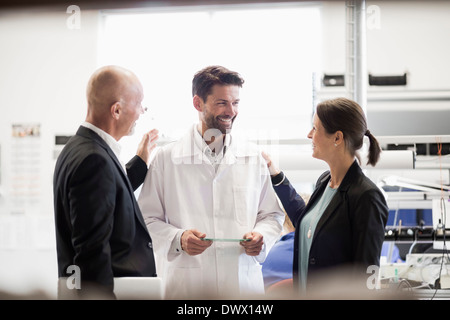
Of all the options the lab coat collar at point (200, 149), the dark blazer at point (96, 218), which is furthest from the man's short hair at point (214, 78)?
the dark blazer at point (96, 218)

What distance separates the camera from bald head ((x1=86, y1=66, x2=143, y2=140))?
1474 millimetres

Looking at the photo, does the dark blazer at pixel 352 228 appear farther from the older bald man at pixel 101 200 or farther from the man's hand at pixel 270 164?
the older bald man at pixel 101 200

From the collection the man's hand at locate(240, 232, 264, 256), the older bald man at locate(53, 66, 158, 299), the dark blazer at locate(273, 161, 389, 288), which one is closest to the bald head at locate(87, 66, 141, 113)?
the older bald man at locate(53, 66, 158, 299)

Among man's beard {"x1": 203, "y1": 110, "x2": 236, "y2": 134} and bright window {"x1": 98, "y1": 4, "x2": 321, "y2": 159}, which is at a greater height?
bright window {"x1": 98, "y1": 4, "x2": 321, "y2": 159}

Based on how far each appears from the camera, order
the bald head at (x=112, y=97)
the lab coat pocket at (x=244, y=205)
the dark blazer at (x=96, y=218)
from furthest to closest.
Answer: the lab coat pocket at (x=244, y=205) → the bald head at (x=112, y=97) → the dark blazer at (x=96, y=218)

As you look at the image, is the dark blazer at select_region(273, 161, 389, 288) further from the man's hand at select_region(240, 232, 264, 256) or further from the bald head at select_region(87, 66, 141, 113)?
the bald head at select_region(87, 66, 141, 113)

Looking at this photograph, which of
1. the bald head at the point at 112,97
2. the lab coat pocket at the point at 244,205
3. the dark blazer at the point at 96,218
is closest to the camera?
the dark blazer at the point at 96,218

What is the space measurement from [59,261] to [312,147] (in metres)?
0.78

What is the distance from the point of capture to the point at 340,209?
1.46 meters

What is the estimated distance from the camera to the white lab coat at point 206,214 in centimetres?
156

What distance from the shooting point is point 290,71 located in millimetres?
1630

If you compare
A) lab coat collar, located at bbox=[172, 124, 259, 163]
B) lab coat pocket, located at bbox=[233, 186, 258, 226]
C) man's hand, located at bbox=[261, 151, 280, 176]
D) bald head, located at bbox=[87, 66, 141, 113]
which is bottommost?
lab coat pocket, located at bbox=[233, 186, 258, 226]

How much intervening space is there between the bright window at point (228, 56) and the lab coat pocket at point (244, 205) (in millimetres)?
166
